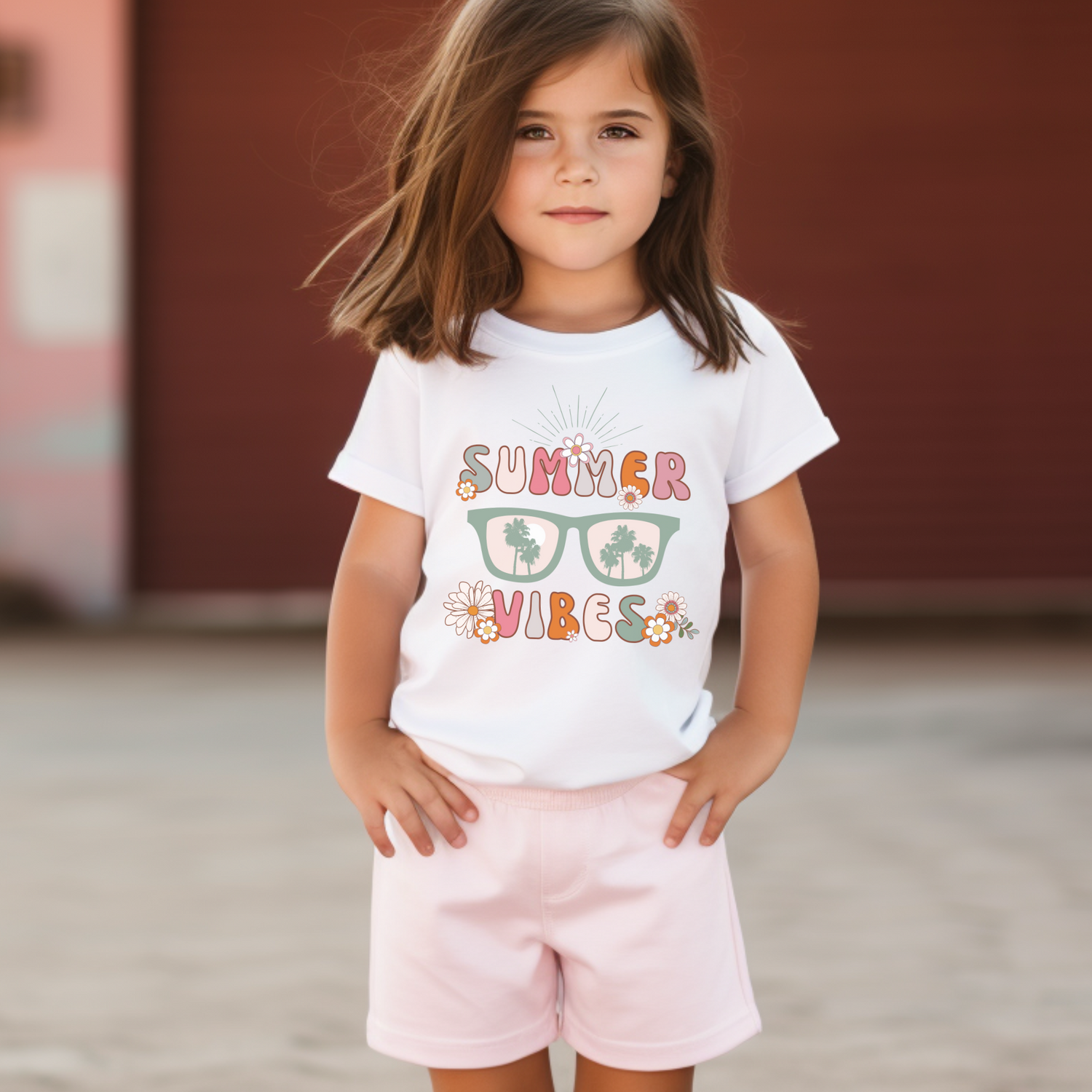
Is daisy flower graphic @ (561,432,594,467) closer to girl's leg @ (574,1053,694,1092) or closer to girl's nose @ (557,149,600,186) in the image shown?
girl's nose @ (557,149,600,186)

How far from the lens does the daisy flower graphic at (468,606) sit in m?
1.36

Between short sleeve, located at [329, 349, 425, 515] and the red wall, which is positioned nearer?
short sleeve, located at [329, 349, 425, 515]

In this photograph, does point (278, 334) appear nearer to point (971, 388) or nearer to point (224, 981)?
point (971, 388)

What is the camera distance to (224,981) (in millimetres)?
2396

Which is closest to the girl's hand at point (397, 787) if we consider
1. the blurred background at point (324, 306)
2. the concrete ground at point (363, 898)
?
the concrete ground at point (363, 898)

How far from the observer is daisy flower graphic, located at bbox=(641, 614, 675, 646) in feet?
4.41

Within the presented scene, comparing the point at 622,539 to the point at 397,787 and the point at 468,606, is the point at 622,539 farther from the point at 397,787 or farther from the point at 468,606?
the point at 397,787

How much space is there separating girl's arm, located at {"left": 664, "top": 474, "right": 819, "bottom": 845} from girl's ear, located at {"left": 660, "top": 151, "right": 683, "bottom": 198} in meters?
0.29

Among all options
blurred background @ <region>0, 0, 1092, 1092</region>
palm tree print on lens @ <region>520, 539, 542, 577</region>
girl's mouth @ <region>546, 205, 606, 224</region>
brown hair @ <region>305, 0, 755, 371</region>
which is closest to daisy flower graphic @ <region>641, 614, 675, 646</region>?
palm tree print on lens @ <region>520, 539, 542, 577</region>

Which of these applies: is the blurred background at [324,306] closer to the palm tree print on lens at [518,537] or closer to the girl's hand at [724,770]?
the girl's hand at [724,770]

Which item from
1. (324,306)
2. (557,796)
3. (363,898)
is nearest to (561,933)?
(557,796)

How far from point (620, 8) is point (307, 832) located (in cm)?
228

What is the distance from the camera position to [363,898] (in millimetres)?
2814

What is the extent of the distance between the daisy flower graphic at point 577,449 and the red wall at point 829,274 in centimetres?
529
